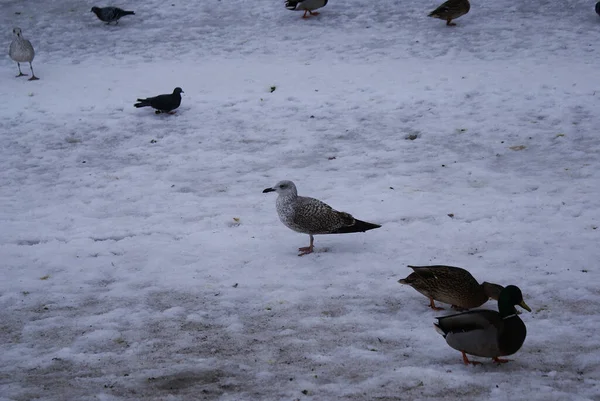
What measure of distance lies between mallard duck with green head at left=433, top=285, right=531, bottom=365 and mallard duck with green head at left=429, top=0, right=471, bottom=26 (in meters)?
11.9

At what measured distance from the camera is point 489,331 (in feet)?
16.6

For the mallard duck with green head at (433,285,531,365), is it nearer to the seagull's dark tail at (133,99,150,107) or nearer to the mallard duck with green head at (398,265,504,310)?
the mallard duck with green head at (398,265,504,310)

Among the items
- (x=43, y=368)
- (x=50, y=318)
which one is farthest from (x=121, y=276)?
(x=43, y=368)

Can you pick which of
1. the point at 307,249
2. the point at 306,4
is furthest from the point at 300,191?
the point at 306,4

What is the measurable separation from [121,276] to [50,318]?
43.4 inches

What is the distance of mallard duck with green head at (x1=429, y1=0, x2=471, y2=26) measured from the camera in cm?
1562

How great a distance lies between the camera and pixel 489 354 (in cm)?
512

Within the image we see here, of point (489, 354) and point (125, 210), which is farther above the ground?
point (489, 354)

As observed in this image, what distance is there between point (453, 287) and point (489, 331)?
111cm

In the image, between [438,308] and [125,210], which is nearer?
[438,308]

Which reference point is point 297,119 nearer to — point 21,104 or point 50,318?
point 21,104

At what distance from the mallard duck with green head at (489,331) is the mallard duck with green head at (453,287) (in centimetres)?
86

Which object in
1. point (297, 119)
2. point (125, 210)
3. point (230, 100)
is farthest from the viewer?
point (230, 100)

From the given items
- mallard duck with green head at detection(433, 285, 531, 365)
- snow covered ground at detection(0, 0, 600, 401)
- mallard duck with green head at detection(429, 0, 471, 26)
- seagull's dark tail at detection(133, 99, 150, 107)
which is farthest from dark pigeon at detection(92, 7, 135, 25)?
mallard duck with green head at detection(433, 285, 531, 365)
